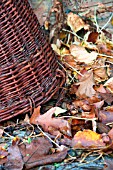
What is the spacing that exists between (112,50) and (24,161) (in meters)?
1.19

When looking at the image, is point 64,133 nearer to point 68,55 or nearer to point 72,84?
point 72,84

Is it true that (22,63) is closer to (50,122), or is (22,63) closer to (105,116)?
(50,122)

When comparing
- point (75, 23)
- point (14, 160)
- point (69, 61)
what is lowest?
point (14, 160)

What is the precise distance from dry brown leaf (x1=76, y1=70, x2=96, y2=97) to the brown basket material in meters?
0.16

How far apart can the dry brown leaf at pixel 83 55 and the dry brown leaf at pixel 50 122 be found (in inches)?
23.5

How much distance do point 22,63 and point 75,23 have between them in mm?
946

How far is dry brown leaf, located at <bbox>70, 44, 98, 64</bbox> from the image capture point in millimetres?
2342

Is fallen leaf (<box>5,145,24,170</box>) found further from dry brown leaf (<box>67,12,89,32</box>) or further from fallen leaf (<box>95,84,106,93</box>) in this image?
dry brown leaf (<box>67,12,89,32</box>)

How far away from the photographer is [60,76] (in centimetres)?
195

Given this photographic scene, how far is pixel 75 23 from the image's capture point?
260 cm

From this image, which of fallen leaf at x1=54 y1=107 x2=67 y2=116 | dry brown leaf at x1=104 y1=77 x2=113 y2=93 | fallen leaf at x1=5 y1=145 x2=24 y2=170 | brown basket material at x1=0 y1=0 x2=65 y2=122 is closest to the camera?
fallen leaf at x1=5 y1=145 x2=24 y2=170

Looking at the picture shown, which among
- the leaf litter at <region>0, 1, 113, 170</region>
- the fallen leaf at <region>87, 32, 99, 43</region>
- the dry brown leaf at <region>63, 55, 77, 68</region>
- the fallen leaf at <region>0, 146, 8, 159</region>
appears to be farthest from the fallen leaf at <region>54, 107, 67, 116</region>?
the fallen leaf at <region>87, 32, 99, 43</region>

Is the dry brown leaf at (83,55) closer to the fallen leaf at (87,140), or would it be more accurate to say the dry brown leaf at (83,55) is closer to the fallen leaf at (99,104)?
the fallen leaf at (99,104)

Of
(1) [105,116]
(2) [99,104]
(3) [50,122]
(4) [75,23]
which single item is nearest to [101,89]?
(2) [99,104]
